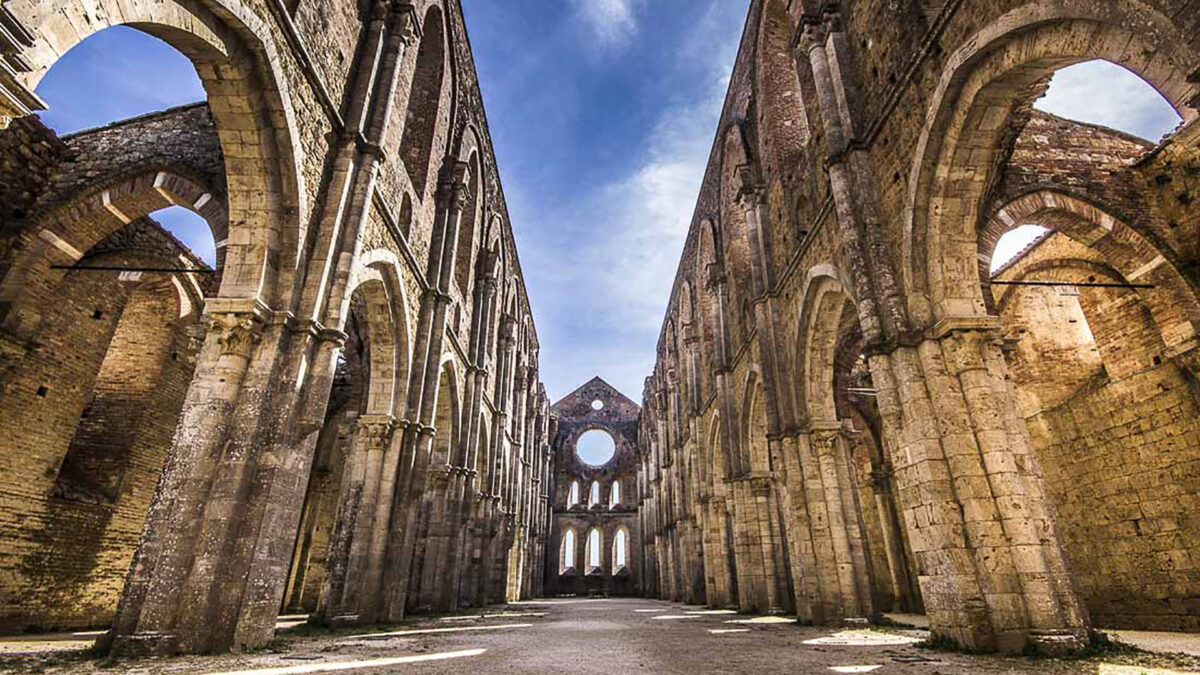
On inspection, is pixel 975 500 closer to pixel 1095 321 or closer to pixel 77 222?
pixel 1095 321

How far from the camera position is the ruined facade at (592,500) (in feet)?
134

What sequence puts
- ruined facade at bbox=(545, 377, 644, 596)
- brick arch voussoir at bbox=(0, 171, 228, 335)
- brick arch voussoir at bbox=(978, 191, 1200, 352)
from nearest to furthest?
brick arch voussoir at bbox=(978, 191, 1200, 352), brick arch voussoir at bbox=(0, 171, 228, 335), ruined facade at bbox=(545, 377, 644, 596)

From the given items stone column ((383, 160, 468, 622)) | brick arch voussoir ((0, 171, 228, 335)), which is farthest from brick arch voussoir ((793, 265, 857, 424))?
brick arch voussoir ((0, 171, 228, 335))

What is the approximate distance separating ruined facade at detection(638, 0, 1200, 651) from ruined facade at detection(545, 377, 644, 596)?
23.4m

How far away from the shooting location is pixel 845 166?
9.32 metres

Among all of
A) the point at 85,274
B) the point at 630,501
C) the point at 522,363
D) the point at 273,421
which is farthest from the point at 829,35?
the point at 630,501

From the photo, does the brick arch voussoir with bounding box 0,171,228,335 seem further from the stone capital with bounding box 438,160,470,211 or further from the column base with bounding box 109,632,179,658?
the column base with bounding box 109,632,179,658

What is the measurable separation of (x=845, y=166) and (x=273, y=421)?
9.37m

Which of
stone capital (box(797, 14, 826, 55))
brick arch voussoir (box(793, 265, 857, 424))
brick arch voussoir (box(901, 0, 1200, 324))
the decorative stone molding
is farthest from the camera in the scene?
brick arch voussoir (box(793, 265, 857, 424))

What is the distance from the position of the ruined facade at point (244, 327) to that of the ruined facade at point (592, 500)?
75.5 feet

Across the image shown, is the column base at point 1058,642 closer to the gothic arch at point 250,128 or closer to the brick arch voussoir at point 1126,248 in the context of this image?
the brick arch voussoir at point 1126,248

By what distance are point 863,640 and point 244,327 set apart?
9.11 m

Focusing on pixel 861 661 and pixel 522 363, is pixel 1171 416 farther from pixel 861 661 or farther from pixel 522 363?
pixel 522 363

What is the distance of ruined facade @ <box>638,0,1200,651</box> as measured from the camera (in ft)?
20.4
